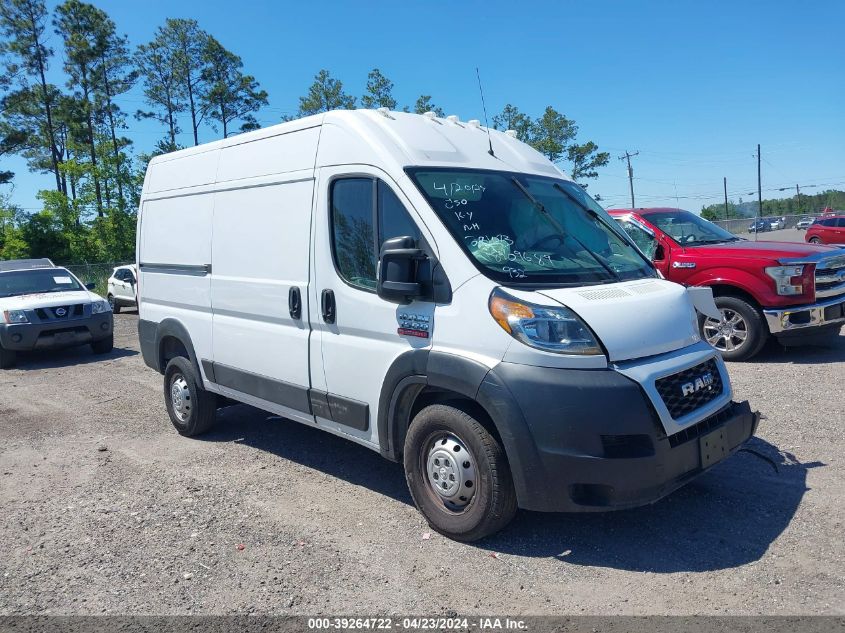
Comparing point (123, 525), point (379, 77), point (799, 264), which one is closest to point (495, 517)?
point (123, 525)

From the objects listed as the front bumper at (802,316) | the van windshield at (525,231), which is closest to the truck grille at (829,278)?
the front bumper at (802,316)

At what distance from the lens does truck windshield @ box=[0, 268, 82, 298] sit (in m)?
12.1

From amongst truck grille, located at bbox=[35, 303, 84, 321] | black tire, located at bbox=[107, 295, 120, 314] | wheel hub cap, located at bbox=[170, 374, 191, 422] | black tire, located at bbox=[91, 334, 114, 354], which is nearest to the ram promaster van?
wheel hub cap, located at bbox=[170, 374, 191, 422]

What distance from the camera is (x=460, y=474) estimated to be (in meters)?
3.81

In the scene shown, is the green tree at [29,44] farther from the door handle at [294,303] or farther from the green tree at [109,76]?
the door handle at [294,303]

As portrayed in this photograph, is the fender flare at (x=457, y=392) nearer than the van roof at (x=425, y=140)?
Yes

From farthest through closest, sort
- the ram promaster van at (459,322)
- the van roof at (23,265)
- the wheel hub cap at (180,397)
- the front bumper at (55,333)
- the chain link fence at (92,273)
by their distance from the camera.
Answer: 1. the chain link fence at (92,273)
2. the van roof at (23,265)
3. the front bumper at (55,333)
4. the wheel hub cap at (180,397)
5. the ram promaster van at (459,322)

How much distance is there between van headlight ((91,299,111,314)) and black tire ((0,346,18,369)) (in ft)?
4.58

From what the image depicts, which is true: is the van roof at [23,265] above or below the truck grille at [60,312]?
above

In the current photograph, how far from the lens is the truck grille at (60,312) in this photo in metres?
11.3

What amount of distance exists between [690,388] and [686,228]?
20.0 feet

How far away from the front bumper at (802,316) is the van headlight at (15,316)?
11.1m

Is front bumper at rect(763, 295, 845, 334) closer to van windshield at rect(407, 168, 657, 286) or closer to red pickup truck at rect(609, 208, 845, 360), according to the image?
red pickup truck at rect(609, 208, 845, 360)

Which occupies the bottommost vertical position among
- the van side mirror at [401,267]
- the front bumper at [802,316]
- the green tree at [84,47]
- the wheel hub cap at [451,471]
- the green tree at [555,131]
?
the wheel hub cap at [451,471]
